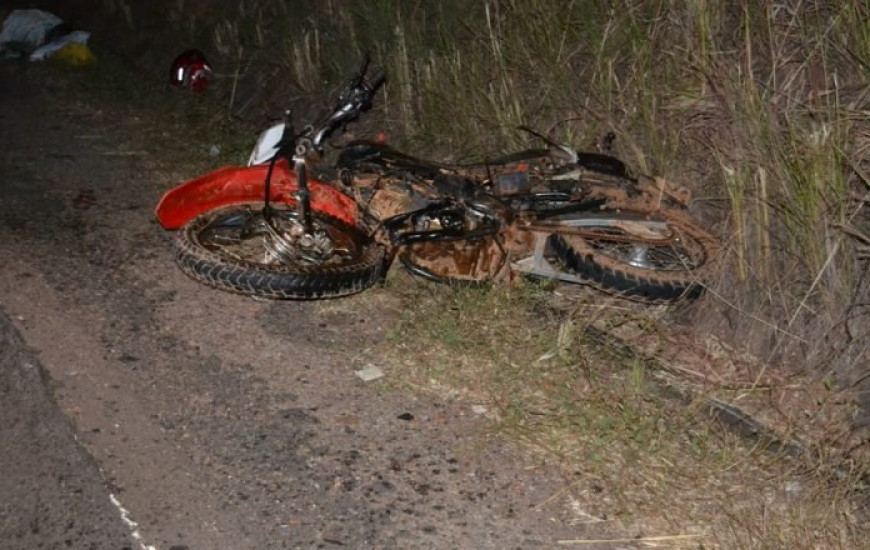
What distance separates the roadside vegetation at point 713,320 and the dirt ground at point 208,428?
0.89ft

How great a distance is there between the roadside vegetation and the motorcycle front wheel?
0.34 meters

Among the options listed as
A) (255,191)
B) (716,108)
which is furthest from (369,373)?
(716,108)

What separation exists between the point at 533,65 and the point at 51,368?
377 cm

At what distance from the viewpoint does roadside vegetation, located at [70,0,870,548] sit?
4.57 metres

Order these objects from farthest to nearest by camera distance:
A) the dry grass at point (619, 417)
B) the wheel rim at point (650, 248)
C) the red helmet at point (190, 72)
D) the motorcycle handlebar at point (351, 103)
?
the red helmet at point (190, 72) → the motorcycle handlebar at point (351, 103) → the wheel rim at point (650, 248) → the dry grass at point (619, 417)

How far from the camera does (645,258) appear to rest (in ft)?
20.2

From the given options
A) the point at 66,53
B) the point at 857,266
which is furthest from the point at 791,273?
the point at 66,53

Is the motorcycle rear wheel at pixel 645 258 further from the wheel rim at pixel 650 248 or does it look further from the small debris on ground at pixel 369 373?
the small debris on ground at pixel 369 373

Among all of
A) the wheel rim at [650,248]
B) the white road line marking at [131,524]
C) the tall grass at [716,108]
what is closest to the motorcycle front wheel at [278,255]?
the wheel rim at [650,248]

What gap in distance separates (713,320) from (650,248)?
536 mm

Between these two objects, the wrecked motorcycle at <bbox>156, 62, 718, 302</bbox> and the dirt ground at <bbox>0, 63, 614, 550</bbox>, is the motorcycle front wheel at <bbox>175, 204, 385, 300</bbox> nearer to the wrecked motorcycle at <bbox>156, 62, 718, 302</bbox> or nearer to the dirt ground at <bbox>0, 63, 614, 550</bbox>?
the wrecked motorcycle at <bbox>156, 62, 718, 302</bbox>

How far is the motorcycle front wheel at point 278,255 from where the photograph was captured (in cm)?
559

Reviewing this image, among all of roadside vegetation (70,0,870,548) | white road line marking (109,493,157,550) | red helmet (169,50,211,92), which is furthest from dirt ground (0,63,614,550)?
red helmet (169,50,211,92)

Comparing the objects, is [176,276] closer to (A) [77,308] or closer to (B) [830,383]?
(A) [77,308]
